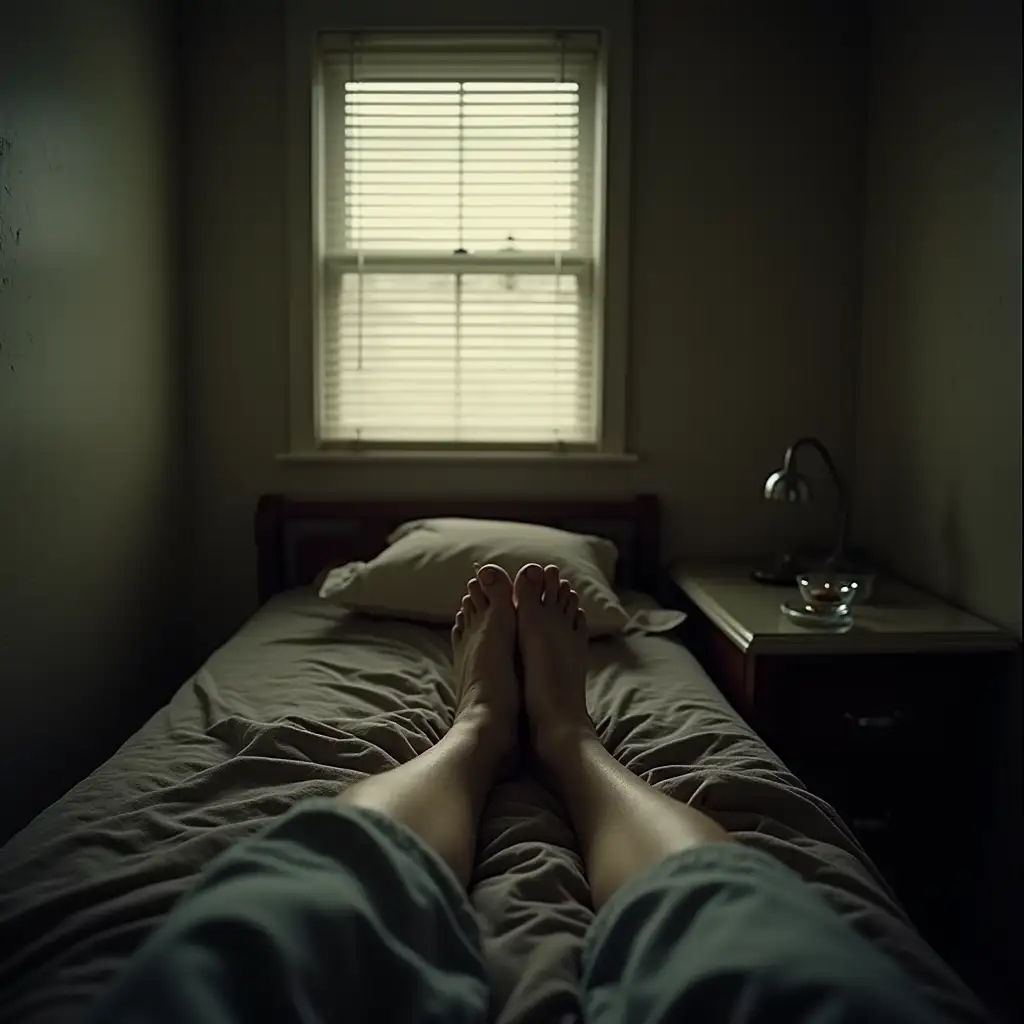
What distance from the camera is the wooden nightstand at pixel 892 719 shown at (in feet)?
6.48

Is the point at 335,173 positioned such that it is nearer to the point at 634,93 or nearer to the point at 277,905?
the point at 634,93

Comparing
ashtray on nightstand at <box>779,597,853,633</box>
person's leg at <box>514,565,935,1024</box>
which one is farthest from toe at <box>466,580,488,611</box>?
person's leg at <box>514,565,935,1024</box>

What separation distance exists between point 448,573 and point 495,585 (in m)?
0.25

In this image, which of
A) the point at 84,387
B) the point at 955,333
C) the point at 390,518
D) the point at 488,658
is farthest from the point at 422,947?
the point at 390,518

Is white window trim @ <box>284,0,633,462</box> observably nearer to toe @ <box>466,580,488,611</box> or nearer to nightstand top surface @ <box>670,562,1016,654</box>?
nightstand top surface @ <box>670,562,1016,654</box>

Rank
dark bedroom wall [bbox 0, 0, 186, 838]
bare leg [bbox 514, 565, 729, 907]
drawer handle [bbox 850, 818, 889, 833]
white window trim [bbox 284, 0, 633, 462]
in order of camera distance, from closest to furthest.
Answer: bare leg [bbox 514, 565, 729, 907], dark bedroom wall [bbox 0, 0, 186, 838], drawer handle [bbox 850, 818, 889, 833], white window trim [bbox 284, 0, 633, 462]

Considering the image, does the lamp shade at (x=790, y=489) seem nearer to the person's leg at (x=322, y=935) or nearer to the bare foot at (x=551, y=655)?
the bare foot at (x=551, y=655)

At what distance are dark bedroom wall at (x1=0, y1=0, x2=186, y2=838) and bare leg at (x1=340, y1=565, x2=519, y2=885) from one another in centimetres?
75

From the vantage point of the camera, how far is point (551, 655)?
1.78m

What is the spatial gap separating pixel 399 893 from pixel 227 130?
7.29 ft

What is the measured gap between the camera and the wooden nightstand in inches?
77.7

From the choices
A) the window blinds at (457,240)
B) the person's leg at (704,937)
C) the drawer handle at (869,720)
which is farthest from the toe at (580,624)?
the window blinds at (457,240)

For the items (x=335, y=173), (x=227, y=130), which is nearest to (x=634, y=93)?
(x=335, y=173)

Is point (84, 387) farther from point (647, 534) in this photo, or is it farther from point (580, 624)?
point (647, 534)
